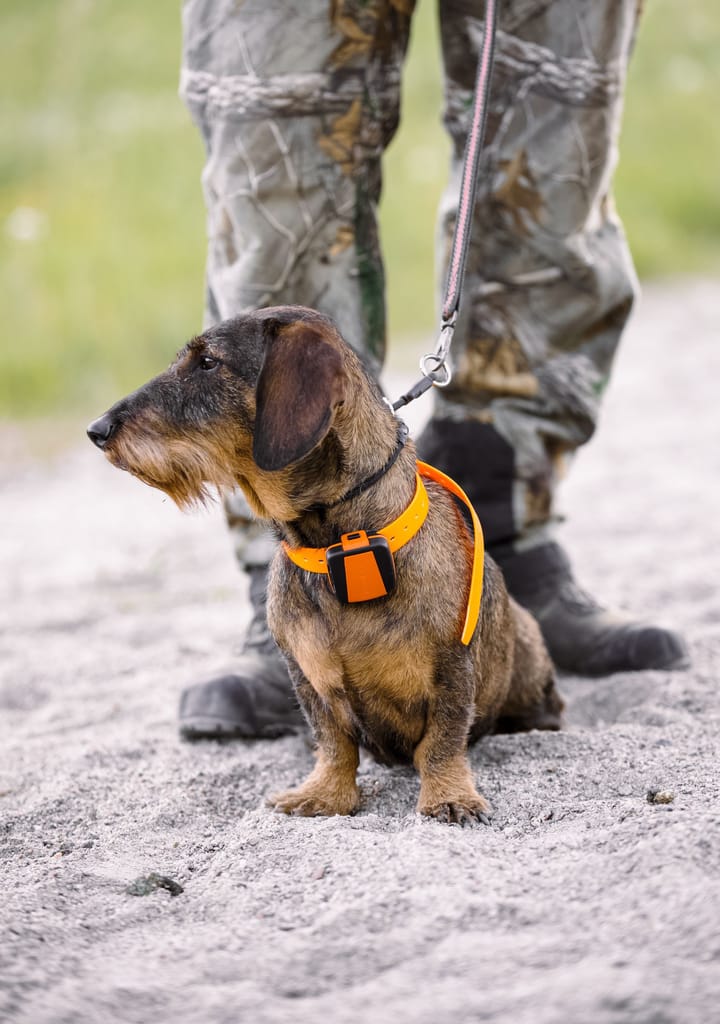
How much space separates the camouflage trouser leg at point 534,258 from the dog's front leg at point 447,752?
51.1 inches

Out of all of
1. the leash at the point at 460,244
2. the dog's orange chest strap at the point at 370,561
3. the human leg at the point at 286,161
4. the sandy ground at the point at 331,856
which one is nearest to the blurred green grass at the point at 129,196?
the sandy ground at the point at 331,856

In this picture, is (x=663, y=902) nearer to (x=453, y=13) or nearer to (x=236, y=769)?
(x=236, y=769)

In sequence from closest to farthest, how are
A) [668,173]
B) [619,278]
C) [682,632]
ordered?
[619,278], [682,632], [668,173]

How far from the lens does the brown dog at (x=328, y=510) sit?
2.81m

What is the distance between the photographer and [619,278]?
4.11 m

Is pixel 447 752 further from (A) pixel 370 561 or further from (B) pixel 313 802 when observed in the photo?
(A) pixel 370 561

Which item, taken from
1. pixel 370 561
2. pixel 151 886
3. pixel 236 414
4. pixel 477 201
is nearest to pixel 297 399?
pixel 236 414

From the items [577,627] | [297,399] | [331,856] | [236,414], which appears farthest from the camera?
[577,627]

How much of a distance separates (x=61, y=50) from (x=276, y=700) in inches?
510

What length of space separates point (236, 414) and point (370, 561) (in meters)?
0.50

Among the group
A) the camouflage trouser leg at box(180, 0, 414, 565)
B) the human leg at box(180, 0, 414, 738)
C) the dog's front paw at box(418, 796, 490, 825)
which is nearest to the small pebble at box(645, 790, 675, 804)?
the dog's front paw at box(418, 796, 490, 825)

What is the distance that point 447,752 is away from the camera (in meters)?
2.99

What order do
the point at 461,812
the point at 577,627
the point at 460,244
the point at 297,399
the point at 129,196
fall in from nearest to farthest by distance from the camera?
the point at 297,399
the point at 461,812
the point at 460,244
the point at 577,627
the point at 129,196

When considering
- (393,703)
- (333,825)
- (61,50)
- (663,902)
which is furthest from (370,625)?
(61,50)
